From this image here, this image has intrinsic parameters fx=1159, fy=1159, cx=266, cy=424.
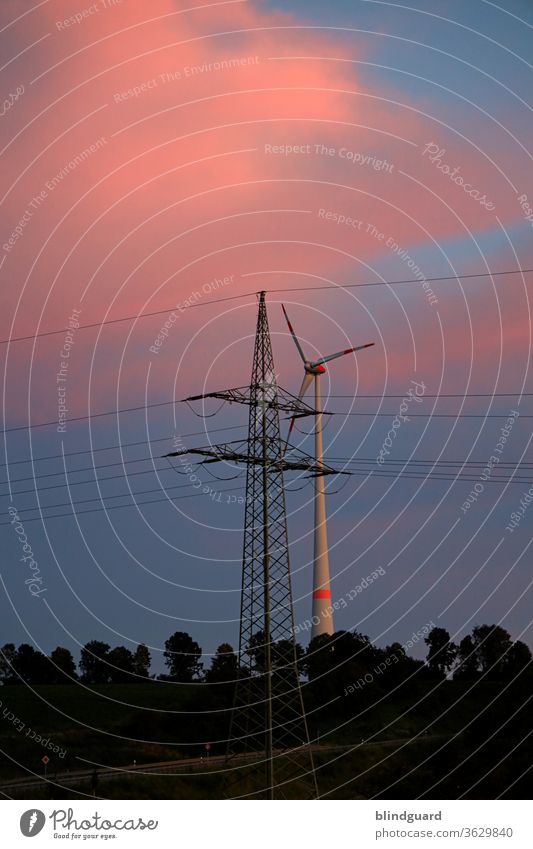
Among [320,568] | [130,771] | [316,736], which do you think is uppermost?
[320,568]

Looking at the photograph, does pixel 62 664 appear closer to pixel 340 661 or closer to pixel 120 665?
pixel 120 665

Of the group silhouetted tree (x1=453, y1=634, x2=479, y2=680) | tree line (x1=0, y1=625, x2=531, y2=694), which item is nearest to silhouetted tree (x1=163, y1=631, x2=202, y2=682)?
tree line (x1=0, y1=625, x2=531, y2=694)

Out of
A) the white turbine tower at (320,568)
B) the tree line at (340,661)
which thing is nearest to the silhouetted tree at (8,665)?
the tree line at (340,661)

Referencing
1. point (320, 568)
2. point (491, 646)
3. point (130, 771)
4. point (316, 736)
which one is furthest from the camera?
point (491, 646)

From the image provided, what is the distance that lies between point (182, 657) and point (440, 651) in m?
38.1

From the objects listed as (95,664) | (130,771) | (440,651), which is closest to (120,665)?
(95,664)

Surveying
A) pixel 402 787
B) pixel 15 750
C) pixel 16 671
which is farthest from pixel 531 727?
pixel 16 671

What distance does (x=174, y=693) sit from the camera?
148m

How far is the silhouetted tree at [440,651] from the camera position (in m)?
170

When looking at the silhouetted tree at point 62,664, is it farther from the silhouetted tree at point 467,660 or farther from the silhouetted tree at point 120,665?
the silhouetted tree at point 467,660

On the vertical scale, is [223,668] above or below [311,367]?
below

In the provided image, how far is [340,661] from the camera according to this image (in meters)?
129
